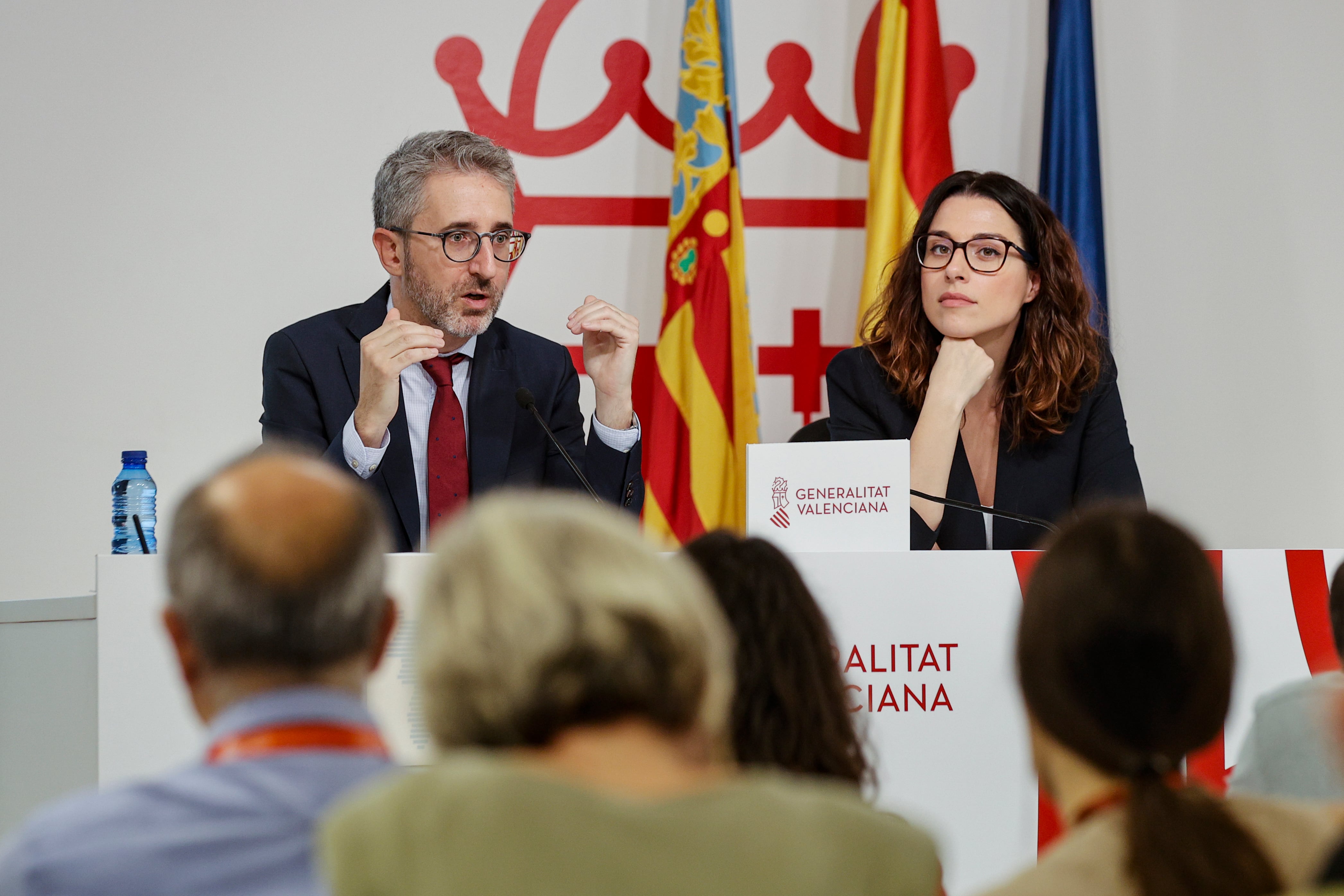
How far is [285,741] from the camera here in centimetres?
95

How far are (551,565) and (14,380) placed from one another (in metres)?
3.55

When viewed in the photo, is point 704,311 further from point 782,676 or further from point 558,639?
point 558,639

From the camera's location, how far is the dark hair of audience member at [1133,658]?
38.0 inches

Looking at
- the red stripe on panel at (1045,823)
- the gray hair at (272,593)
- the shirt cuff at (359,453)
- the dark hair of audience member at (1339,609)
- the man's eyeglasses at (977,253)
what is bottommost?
the red stripe on panel at (1045,823)

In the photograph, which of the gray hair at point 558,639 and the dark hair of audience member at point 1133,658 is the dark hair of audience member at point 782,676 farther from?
the gray hair at point 558,639

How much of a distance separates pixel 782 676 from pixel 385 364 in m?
1.48

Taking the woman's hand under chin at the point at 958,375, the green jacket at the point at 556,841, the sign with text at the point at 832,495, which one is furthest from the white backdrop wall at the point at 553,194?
the green jacket at the point at 556,841

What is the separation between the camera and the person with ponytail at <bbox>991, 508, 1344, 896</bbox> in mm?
904

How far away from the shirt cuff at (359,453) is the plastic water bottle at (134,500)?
1.25 ft

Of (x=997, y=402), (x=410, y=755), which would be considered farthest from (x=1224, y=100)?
(x=410, y=755)

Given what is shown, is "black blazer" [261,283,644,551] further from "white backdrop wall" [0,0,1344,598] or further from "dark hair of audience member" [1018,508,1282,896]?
"dark hair of audience member" [1018,508,1282,896]

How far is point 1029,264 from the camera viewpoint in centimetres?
297

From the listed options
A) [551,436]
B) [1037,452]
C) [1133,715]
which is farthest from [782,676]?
[1037,452]

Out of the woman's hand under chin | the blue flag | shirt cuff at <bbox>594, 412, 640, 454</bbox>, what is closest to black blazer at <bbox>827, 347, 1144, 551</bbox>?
the woman's hand under chin
